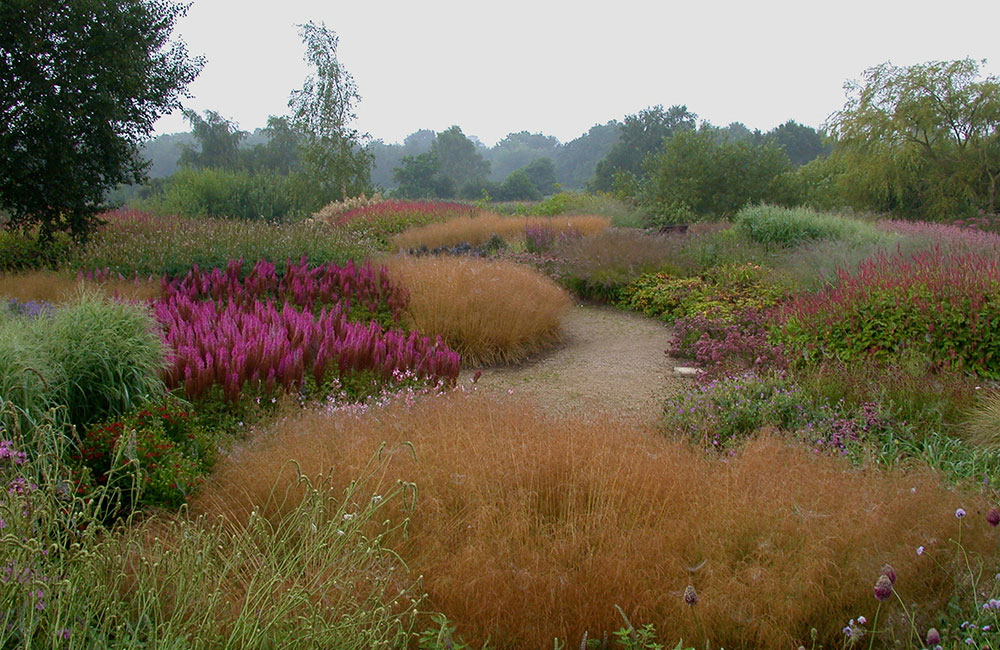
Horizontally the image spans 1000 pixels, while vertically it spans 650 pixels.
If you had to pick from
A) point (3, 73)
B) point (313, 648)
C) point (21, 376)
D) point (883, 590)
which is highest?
point (3, 73)

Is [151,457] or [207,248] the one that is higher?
[207,248]

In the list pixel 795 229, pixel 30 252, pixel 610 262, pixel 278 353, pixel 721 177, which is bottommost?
pixel 610 262

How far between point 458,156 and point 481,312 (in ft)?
201

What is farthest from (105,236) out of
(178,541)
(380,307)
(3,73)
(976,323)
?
(976,323)

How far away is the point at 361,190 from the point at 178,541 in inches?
959

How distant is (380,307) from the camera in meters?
7.38

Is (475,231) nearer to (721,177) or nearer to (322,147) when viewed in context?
(721,177)

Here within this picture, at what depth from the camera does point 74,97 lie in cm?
905

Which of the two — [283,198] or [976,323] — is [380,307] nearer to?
[976,323]

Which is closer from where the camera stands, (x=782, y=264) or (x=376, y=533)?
(x=376, y=533)

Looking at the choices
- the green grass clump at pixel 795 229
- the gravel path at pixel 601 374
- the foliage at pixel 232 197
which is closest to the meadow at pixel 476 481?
A: the gravel path at pixel 601 374

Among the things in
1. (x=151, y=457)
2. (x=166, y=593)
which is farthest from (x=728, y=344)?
(x=166, y=593)

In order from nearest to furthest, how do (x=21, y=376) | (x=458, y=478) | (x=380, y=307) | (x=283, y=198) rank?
1. (x=458, y=478)
2. (x=21, y=376)
3. (x=380, y=307)
4. (x=283, y=198)

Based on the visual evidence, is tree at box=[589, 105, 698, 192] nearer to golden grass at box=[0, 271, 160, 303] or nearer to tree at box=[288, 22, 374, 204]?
tree at box=[288, 22, 374, 204]
